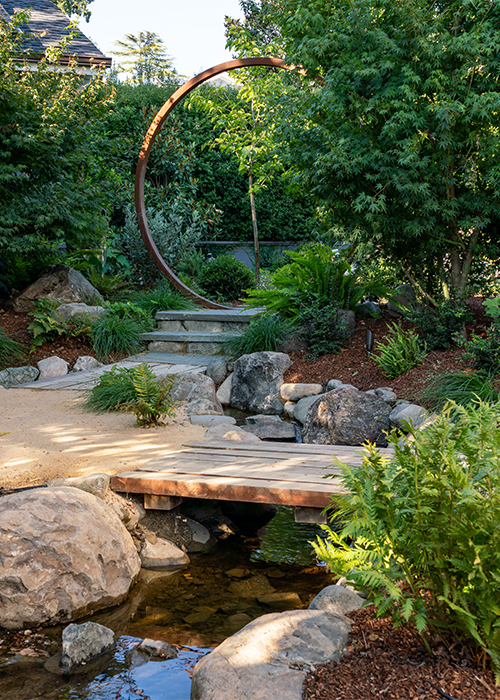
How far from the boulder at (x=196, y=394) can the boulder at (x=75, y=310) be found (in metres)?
2.05

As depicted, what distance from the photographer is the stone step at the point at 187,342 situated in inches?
290

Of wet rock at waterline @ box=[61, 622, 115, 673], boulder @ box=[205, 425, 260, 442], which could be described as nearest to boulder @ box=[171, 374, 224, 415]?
boulder @ box=[205, 425, 260, 442]

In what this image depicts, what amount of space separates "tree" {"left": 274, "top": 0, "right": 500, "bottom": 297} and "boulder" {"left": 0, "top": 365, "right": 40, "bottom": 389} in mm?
3587

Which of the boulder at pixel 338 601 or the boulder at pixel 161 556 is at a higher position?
the boulder at pixel 338 601

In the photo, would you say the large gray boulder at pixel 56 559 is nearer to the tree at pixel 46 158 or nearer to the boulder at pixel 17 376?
the boulder at pixel 17 376

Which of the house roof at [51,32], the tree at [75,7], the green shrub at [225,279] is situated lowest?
the green shrub at [225,279]

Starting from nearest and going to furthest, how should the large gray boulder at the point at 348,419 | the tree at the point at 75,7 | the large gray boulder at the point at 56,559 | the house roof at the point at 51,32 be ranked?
the large gray boulder at the point at 56,559
the large gray boulder at the point at 348,419
the house roof at the point at 51,32
the tree at the point at 75,7

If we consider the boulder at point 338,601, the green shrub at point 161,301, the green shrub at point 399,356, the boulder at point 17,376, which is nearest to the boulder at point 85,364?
the boulder at point 17,376

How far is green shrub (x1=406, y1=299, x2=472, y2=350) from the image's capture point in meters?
5.62

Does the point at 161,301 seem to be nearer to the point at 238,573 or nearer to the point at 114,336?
the point at 114,336

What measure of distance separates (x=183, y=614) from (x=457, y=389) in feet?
9.53

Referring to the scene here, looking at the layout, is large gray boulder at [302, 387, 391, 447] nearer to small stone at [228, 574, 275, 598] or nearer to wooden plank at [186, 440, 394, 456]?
wooden plank at [186, 440, 394, 456]

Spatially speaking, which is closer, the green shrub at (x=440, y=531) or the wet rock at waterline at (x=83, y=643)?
the green shrub at (x=440, y=531)

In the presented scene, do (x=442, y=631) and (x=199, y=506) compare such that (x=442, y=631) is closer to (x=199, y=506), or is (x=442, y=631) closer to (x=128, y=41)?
(x=199, y=506)
